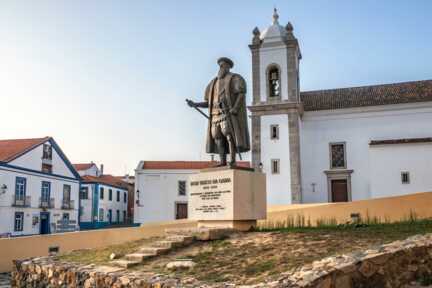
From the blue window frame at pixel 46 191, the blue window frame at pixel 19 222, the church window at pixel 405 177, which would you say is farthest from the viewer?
the blue window frame at pixel 46 191

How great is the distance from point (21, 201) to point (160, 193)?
1106 cm

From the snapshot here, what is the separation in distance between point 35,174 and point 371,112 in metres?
20.4

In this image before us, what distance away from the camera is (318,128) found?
2555 centimetres

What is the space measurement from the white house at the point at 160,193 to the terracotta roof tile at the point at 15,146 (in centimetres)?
820

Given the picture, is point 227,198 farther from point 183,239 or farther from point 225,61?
point 225,61

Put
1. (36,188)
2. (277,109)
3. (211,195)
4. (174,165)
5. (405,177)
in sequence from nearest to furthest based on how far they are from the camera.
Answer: (211,195) < (405,177) < (277,109) < (36,188) < (174,165)

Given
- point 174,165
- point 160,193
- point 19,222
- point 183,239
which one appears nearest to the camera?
point 183,239

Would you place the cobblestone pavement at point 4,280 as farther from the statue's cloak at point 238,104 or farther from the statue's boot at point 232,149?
the statue's cloak at point 238,104

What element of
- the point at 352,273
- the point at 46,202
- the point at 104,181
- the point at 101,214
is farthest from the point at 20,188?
the point at 352,273

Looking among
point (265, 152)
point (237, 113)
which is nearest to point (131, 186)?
point (265, 152)

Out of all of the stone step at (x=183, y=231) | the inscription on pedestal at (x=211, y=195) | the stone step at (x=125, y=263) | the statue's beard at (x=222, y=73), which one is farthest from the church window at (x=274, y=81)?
the stone step at (x=125, y=263)

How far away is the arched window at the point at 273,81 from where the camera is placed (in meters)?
25.1

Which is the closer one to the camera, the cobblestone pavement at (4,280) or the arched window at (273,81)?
the cobblestone pavement at (4,280)

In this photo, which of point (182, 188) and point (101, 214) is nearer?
point (182, 188)
